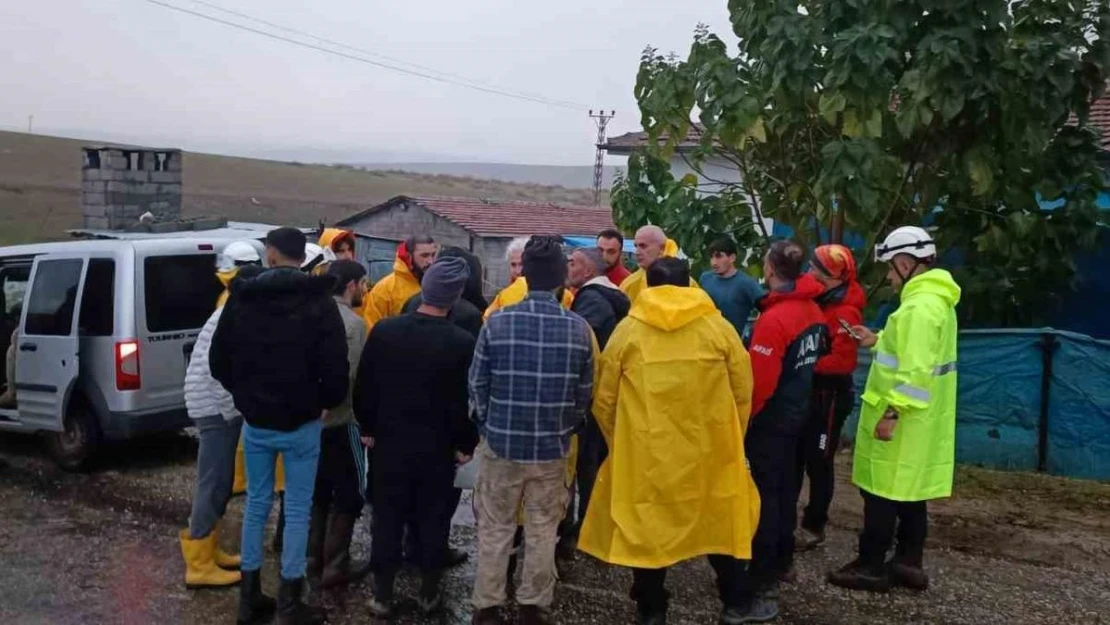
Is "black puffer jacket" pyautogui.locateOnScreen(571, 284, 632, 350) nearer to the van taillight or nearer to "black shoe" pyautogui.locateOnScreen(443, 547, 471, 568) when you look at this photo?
"black shoe" pyautogui.locateOnScreen(443, 547, 471, 568)

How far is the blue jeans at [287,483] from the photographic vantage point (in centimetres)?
489

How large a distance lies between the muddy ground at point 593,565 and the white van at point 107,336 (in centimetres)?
48

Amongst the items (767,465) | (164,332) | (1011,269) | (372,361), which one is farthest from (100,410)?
(1011,269)

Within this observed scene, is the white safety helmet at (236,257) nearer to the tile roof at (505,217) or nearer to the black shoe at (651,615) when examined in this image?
the black shoe at (651,615)

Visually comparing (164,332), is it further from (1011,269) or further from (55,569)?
(1011,269)

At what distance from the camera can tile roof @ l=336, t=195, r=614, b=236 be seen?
23.8 meters

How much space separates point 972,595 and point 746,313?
2450mm

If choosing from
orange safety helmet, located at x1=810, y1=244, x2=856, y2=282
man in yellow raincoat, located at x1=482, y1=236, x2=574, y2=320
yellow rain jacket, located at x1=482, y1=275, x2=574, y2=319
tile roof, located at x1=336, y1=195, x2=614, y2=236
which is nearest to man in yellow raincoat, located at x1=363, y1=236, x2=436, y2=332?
man in yellow raincoat, located at x1=482, y1=236, x2=574, y2=320

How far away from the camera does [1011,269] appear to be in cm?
935

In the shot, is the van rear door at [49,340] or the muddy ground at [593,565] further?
the van rear door at [49,340]

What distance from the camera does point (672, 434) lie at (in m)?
4.65

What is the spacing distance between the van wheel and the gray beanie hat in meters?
4.12

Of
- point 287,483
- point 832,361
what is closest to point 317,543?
point 287,483

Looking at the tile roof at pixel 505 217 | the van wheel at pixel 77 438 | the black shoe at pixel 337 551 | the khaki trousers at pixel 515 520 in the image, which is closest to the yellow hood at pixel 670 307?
the khaki trousers at pixel 515 520
